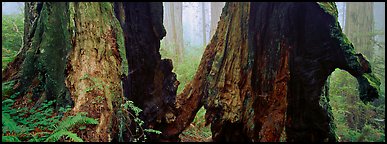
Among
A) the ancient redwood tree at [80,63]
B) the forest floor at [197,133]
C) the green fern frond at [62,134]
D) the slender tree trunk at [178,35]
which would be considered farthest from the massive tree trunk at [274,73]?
the slender tree trunk at [178,35]

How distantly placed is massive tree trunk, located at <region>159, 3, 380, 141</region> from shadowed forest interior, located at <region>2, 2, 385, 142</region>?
0.07 feet

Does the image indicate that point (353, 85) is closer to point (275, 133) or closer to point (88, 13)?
point (275, 133)

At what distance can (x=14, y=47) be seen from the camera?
7164 mm

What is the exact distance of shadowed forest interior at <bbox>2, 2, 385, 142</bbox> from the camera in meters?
3.44

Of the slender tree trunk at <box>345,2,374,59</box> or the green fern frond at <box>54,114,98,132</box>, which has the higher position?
the slender tree trunk at <box>345,2,374,59</box>

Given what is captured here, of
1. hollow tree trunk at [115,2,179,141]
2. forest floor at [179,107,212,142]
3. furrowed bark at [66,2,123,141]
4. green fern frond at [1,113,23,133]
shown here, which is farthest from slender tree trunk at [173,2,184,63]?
green fern frond at [1,113,23,133]

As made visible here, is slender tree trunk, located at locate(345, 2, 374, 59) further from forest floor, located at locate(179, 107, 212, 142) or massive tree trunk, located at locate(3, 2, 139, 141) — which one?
massive tree trunk, located at locate(3, 2, 139, 141)

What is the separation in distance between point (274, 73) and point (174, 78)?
2676 millimetres

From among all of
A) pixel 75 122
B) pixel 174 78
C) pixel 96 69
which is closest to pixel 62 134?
pixel 75 122

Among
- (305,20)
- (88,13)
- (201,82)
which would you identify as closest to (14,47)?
(88,13)

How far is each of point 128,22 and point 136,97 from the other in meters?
1.73

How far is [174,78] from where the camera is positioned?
716 centimetres

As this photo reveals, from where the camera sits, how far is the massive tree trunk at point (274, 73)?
4906 millimetres

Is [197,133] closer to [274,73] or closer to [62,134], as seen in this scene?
[274,73]
